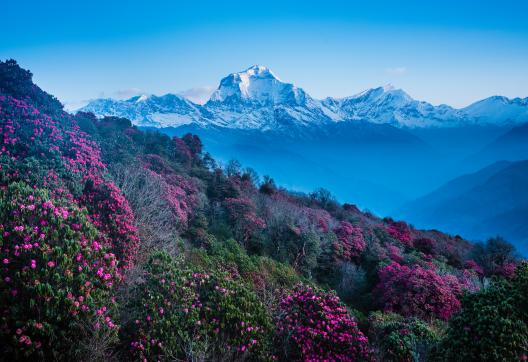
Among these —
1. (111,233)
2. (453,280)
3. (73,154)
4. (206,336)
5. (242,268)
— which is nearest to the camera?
(206,336)

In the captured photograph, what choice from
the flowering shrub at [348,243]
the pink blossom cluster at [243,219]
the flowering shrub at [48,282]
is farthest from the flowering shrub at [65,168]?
the flowering shrub at [348,243]

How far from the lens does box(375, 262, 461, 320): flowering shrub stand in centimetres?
1728

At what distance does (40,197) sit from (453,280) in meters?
21.6

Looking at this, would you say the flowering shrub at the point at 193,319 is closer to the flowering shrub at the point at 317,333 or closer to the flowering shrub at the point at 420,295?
the flowering shrub at the point at 317,333

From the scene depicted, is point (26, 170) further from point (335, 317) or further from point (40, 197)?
point (335, 317)

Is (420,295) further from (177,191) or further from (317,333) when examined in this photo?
(177,191)

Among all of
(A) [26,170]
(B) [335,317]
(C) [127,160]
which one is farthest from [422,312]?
(C) [127,160]

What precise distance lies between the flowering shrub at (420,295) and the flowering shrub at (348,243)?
289 inches

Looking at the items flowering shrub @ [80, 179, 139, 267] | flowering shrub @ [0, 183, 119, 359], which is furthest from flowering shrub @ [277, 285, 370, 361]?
flowering shrub @ [80, 179, 139, 267]

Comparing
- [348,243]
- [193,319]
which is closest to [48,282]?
[193,319]

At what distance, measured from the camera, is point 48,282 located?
6129 mm

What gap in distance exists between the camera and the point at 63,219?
8023mm

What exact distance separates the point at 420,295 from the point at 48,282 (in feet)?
57.8

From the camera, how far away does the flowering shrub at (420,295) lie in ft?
56.7
